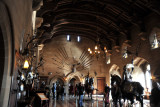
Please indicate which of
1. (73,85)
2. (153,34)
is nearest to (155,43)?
(153,34)

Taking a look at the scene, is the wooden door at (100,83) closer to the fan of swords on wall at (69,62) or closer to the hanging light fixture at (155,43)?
the fan of swords on wall at (69,62)

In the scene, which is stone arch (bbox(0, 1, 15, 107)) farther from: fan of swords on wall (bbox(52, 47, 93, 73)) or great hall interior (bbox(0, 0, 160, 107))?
fan of swords on wall (bbox(52, 47, 93, 73))

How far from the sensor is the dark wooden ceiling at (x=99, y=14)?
10145mm

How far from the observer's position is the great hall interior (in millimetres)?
3559

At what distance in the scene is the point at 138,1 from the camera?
10211 millimetres

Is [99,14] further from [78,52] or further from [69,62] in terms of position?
[69,62]

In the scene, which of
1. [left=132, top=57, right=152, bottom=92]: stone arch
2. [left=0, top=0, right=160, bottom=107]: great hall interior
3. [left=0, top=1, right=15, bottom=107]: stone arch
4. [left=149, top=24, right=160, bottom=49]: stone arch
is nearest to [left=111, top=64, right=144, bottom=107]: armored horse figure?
[left=0, top=0, right=160, bottom=107]: great hall interior

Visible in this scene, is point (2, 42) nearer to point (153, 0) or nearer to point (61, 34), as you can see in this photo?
point (153, 0)

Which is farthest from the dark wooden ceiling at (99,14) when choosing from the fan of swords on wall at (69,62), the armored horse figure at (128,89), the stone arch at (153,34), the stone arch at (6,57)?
the stone arch at (6,57)

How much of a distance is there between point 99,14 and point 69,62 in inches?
342

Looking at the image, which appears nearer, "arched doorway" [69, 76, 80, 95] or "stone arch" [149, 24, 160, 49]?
"stone arch" [149, 24, 160, 49]

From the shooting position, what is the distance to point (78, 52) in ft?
67.4

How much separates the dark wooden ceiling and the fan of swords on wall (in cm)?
342

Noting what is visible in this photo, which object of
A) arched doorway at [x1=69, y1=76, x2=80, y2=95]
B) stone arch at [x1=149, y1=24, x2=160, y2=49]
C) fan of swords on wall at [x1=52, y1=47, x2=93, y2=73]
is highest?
stone arch at [x1=149, y1=24, x2=160, y2=49]
